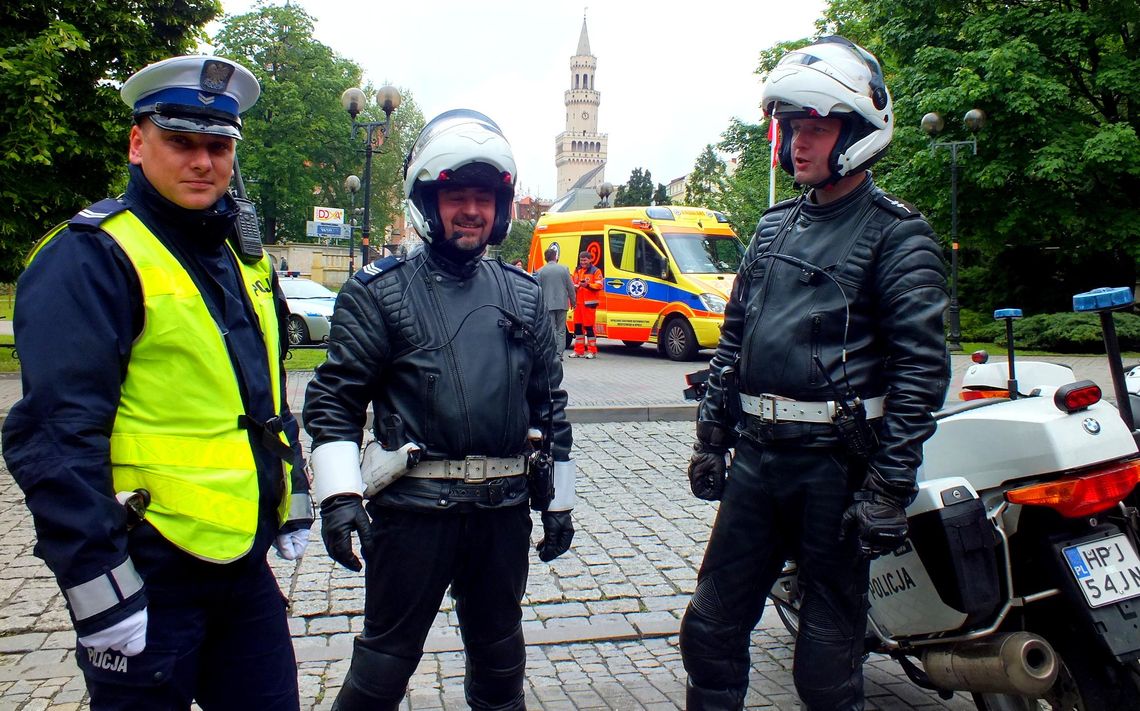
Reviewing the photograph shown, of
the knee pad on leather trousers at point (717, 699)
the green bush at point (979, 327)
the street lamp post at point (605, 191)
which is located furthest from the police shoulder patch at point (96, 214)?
the street lamp post at point (605, 191)

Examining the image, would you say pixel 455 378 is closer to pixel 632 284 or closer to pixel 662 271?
pixel 662 271

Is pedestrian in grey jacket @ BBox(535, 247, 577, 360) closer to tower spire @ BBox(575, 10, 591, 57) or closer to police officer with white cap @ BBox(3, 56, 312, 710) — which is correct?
police officer with white cap @ BBox(3, 56, 312, 710)

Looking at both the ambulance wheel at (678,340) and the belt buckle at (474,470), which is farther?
the ambulance wheel at (678,340)

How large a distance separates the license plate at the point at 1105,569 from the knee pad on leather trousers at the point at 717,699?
42.6 inches

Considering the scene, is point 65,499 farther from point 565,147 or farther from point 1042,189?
point 565,147

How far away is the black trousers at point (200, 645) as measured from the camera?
212cm

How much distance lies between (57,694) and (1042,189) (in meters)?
22.9

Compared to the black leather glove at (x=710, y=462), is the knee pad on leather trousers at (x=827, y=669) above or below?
below

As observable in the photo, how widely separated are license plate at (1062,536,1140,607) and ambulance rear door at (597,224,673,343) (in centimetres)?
1370

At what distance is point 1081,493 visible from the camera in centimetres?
301

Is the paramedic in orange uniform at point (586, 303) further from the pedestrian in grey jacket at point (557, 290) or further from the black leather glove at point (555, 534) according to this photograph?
the black leather glove at point (555, 534)

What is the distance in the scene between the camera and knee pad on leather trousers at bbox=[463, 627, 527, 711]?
287 centimetres

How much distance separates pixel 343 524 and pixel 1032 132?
22188 millimetres

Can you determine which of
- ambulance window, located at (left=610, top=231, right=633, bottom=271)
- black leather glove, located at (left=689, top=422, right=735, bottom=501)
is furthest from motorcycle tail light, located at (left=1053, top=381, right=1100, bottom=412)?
ambulance window, located at (left=610, top=231, right=633, bottom=271)
